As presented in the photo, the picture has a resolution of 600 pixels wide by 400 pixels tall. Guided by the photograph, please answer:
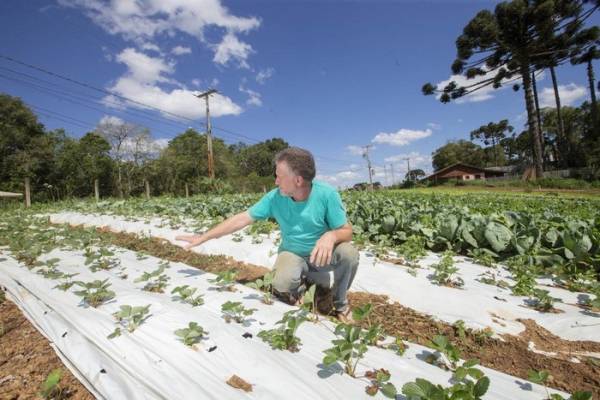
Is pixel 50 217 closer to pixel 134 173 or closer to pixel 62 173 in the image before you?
pixel 62 173

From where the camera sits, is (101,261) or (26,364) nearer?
(26,364)

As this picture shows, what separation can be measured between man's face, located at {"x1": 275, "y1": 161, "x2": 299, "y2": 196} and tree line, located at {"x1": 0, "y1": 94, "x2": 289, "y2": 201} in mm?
15198

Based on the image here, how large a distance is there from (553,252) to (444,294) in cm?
157

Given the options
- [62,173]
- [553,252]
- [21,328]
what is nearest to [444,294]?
[553,252]

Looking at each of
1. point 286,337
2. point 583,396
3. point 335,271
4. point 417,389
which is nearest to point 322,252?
point 335,271

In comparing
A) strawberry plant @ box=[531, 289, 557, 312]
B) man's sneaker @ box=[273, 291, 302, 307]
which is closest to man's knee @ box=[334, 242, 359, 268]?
man's sneaker @ box=[273, 291, 302, 307]

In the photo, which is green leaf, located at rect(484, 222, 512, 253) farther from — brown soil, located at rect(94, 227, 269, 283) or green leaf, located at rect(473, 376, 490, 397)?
green leaf, located at rect(473, 376, 490, 397)

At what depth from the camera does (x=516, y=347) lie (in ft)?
6.44

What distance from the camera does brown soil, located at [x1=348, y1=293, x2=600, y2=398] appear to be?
1.65 m

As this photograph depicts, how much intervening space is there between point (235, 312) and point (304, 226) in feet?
2.60

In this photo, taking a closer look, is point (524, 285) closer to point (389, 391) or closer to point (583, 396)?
point (583, 396)

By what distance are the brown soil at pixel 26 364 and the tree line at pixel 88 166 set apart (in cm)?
1561

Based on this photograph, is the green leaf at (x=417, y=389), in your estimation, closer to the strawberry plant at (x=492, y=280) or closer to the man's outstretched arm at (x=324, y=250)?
the man's outstretched arm at (x=324, y=250)

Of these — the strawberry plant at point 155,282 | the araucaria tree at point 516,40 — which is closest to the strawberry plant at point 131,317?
the strawberry plant at point 155,282
